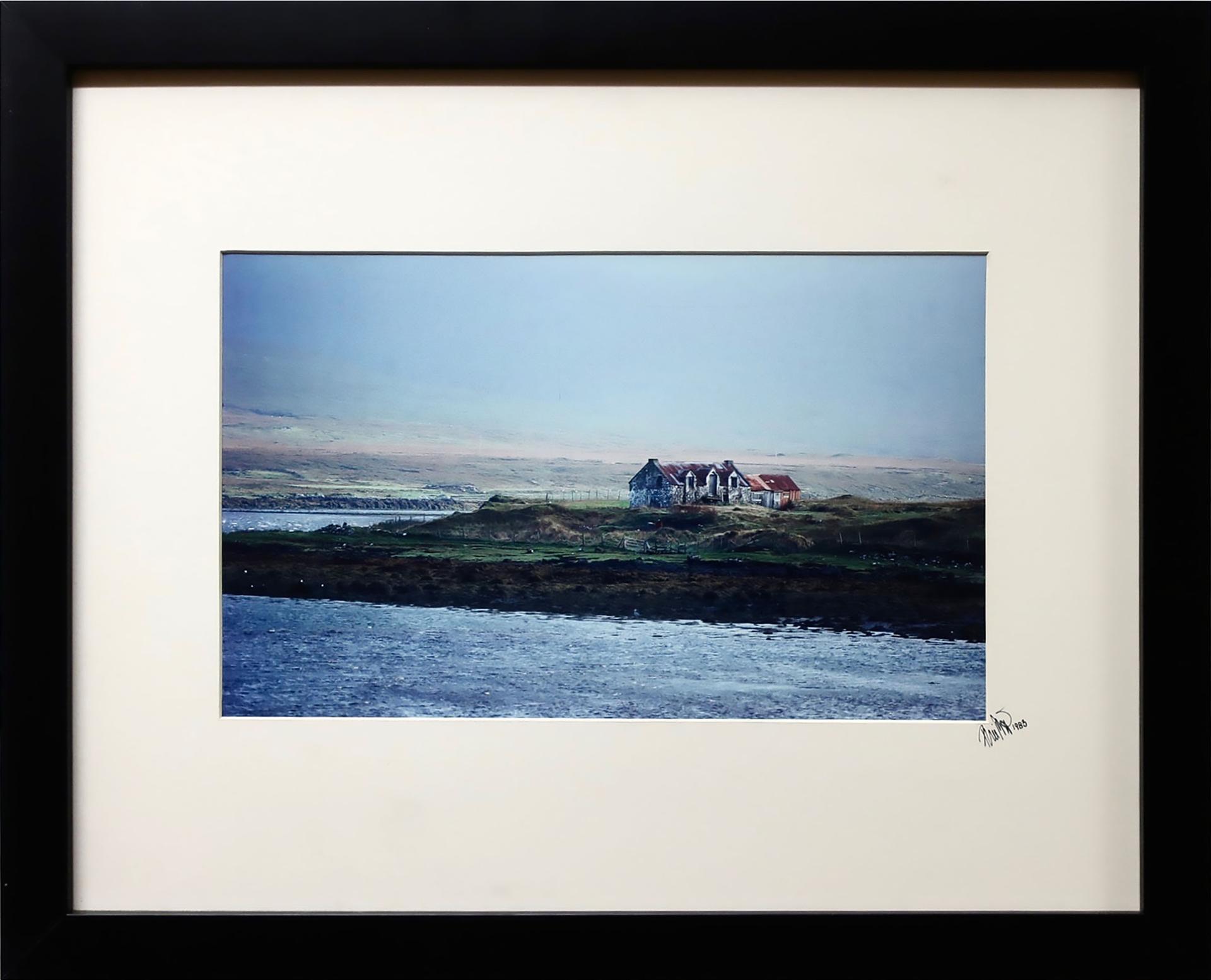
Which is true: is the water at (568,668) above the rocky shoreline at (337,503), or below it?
below

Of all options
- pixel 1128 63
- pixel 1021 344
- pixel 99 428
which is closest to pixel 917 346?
pixel 1021 344

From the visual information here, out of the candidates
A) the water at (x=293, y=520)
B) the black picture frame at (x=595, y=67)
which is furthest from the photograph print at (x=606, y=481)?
the black picture frame at (x=595, y=67)

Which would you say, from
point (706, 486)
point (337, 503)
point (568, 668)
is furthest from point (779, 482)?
point (337, 503)

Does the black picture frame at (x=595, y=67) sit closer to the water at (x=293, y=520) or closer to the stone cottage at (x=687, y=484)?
the water at (x=293, y=520)

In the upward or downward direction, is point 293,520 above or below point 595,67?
below

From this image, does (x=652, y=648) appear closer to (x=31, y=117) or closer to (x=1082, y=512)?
(x=1082, y=512)

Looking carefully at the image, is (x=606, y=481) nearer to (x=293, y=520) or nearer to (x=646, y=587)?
(x=646, y=587)
